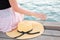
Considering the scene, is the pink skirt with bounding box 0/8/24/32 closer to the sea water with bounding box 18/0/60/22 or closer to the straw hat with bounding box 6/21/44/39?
the straw hat with bounding box 6/21/44/39

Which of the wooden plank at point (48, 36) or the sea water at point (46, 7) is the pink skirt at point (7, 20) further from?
the sea water at point (46, 7)

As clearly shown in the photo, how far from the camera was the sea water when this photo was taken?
1.63 metres

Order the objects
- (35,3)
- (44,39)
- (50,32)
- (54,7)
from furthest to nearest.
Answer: (35,3) < (54,7) < (50,32) < (44,39)

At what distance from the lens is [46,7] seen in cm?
185

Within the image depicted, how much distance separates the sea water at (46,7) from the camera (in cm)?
163

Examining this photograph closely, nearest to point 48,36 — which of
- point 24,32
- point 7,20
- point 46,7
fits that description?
point 24,32

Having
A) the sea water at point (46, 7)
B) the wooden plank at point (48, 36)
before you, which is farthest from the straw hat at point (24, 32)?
the sea water at point (46, 7)

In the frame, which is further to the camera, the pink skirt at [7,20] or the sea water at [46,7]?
the sea water at [46,7]

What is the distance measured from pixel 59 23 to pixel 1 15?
0.58 m

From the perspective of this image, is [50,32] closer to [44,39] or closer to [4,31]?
[44,39]

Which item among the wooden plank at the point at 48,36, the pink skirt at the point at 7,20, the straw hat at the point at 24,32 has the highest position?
the pink skirt at the point at 7,20

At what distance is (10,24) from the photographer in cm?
137

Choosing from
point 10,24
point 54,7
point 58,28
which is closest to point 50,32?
point 58,28

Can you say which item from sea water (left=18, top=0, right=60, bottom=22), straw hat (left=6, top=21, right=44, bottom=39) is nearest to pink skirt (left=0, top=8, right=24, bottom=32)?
straw hat (left=6, top=21, right=44, bottom=39)
